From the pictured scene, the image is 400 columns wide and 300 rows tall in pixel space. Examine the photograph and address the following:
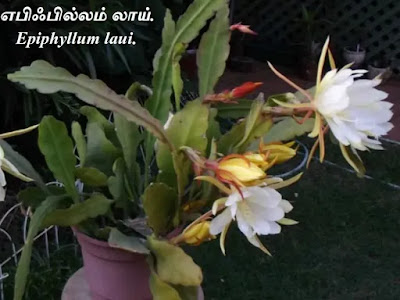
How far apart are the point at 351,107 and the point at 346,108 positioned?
23 mm

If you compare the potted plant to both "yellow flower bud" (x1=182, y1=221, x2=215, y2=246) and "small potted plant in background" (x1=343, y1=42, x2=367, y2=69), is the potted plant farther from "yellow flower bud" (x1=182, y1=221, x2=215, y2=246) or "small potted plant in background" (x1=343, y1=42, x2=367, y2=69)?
"yellow flower bud" (x1=182, y1=221, x2=215, y2=246)

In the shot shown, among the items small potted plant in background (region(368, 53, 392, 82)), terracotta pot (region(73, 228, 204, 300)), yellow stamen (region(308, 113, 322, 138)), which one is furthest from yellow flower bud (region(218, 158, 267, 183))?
small potted plant in background (region(368, 53, 392, 82))

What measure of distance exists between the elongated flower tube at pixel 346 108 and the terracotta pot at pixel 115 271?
0.40 metres

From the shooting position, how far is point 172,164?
1148mm

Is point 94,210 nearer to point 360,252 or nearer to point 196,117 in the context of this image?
point 196,117

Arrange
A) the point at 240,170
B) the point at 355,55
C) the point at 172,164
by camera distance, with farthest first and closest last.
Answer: the point at 355,55 < the point at 172,164 < the point at 240,170

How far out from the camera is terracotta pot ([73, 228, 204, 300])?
1188 mm

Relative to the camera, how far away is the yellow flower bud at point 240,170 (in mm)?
948

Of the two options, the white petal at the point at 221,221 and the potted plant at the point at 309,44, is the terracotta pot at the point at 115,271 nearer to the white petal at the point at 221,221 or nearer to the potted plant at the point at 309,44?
the white petal at the point at 221,221

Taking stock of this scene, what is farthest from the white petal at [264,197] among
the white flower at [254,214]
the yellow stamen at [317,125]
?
the yellow stamen at [317,125]

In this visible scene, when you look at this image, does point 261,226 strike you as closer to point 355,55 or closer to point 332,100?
point 332,100

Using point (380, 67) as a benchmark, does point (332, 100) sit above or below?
below

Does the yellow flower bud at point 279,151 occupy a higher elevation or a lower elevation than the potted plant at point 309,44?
lower

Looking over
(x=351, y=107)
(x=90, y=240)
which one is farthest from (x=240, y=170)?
(x=90, y=240)
